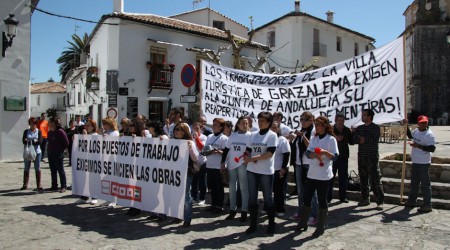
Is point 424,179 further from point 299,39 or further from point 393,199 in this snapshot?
point 299,39

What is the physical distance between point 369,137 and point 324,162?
2117mm

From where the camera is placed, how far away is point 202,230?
254 inches

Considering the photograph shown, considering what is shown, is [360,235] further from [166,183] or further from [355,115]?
[166,183]

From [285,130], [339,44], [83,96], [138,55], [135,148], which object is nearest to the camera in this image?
[135,148]

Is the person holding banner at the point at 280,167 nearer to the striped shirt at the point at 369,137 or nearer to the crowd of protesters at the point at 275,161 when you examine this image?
the crowd of protesters at the point at 275,161

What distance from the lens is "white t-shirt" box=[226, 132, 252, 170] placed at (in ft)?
22.1

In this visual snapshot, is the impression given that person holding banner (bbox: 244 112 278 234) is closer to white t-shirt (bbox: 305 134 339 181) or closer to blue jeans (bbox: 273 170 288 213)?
white t-shirt (bbox: 305 134 339 181)

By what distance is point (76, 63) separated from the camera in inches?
1811

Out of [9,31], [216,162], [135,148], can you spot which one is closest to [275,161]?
[216,162]

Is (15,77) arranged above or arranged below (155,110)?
above

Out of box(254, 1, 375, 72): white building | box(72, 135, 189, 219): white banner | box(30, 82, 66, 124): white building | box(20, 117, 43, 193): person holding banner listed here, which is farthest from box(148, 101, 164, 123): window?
box(30, 82, 66, 124): white building

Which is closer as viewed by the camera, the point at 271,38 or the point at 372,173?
the point at 372,173

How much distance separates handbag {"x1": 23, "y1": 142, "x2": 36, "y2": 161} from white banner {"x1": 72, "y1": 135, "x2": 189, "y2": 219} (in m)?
1.65

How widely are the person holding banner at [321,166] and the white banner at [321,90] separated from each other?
190cm
